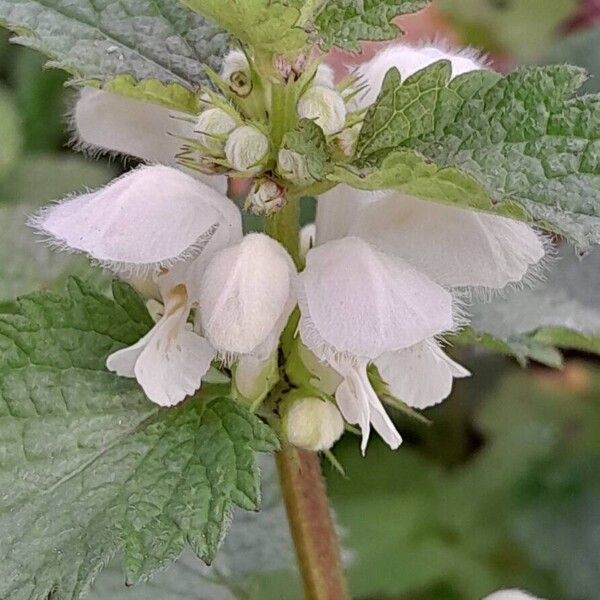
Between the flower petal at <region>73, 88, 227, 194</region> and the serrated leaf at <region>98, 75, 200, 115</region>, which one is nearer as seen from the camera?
the serrated leaf at <region>98, 75, 200, 115</region>

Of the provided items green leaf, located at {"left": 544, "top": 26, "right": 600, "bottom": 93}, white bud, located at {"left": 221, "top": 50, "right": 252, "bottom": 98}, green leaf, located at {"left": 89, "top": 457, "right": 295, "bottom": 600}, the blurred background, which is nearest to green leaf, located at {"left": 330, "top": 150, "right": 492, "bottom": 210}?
white bud, located at {"left": 221, "top": 50, "right": 252, "bottom": 98}

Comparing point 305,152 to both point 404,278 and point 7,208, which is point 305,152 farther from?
point 7,208

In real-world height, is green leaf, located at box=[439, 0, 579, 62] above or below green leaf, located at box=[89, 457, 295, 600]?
above

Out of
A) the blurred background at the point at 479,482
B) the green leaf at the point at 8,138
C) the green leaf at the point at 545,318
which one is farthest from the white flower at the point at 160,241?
the green leaf at the point at 8,138

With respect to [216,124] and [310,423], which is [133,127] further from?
[310,423]

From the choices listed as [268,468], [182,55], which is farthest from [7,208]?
[182,55]

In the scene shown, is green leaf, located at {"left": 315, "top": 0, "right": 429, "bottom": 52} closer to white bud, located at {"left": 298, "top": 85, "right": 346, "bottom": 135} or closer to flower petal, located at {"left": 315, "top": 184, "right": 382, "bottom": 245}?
white bud, located at {"left": 298, "top": 85, "right": 346, "bottom": 135}

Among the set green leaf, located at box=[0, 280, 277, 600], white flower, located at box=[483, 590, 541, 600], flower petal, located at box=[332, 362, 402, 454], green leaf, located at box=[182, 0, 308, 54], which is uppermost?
green leaf, located at box=[182, 0, 308, 54]
